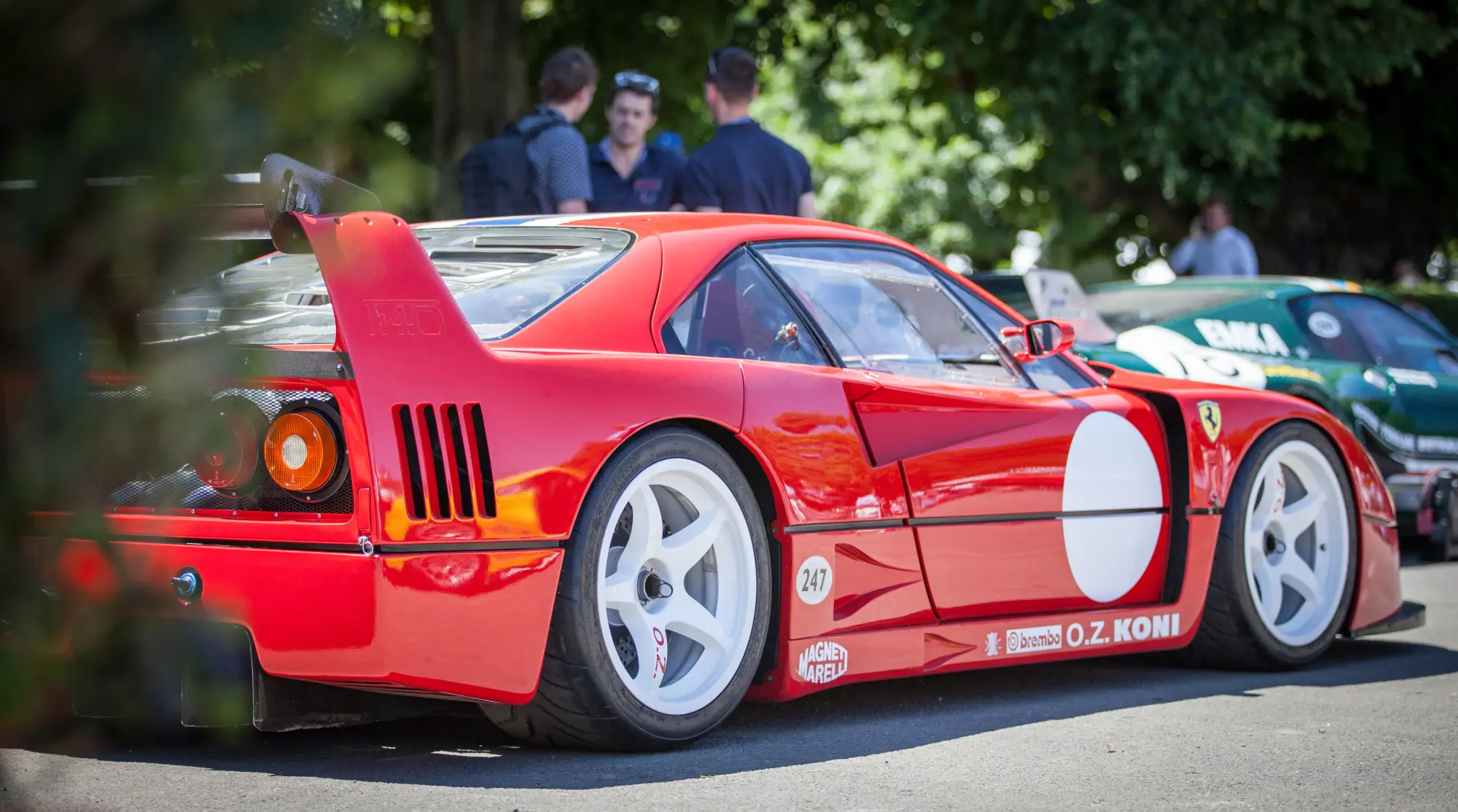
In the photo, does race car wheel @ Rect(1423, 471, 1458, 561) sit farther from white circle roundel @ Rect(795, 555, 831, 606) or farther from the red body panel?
white circle roundel @ Rect(795, 555, 831, 606)

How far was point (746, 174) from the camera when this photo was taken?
689cm

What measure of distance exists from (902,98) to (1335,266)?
7194 mm

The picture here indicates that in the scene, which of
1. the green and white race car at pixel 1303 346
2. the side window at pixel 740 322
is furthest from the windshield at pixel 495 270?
the green and white race car at pixel 1303 346

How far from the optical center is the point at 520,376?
3553 mm

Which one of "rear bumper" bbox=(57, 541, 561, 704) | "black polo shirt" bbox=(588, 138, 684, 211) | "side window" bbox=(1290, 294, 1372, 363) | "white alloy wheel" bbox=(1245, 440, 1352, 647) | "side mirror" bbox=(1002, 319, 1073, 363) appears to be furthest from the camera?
"side window" bbox=(1290, 294, 1372, 363)

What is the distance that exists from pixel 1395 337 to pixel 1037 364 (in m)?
4.64

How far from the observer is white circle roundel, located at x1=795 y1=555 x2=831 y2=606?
13.4 ft

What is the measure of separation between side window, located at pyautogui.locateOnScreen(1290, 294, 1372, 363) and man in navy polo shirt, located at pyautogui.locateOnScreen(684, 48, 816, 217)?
10.3 feet

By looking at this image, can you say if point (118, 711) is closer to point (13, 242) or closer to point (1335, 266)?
point (13, 242)

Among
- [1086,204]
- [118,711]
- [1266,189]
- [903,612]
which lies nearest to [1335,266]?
[1266,189]

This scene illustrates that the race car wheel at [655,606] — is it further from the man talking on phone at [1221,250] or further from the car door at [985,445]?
the man talking on phone at [1221,250]

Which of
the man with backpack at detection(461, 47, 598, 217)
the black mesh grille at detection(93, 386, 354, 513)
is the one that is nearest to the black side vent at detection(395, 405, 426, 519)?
the black mesh grille at detection(93, 386, 354, 513)

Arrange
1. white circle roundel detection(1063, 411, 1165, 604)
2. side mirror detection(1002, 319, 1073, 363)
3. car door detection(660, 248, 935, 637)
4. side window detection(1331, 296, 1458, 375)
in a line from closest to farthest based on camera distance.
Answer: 1. car door detection(660, 248, 935, 637)
2. white circle roundel detection(1063, 411, 1165, 604)
3. side mirror detection(1002, 319, 1073, 363)
4. side window detection(1331, 296, 1458, 375)

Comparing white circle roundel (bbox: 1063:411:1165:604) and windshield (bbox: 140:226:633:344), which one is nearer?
windshield (bbox: 140:226:633:344)
